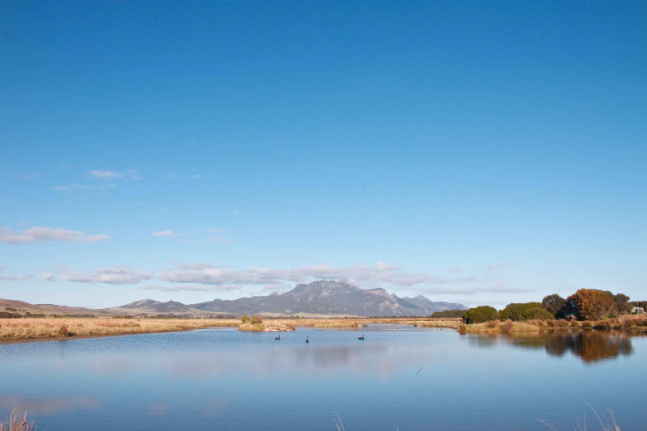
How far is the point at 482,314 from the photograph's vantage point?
8562 cm

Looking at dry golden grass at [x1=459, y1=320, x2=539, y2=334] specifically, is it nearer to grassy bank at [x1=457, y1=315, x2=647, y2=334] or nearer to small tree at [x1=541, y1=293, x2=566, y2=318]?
grassy bank at [x1=457, y1=315, x2=647, y2=334]

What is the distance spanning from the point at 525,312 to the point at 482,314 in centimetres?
734

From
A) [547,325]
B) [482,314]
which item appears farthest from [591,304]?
[482,314]

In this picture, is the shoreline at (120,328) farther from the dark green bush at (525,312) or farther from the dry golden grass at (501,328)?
the dark green bush at (525,312)

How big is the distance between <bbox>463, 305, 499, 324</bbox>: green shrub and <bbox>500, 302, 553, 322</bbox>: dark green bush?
2.12 metres

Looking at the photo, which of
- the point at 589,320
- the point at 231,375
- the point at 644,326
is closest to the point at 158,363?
the point at 231,375

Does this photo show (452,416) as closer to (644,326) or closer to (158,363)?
(158,363)

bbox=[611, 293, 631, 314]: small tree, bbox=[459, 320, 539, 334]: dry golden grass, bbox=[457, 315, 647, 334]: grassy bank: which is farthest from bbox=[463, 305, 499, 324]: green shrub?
bbox=[611, 293, 631, 314]: small tree

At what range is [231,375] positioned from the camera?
24234mm

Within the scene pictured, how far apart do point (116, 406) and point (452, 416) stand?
1179 cm

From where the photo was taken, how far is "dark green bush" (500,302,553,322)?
8044cm

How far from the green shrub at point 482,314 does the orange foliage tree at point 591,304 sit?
46.6ft

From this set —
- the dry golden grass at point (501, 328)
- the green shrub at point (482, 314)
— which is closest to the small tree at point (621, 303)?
the green shrub at point (482, 314)

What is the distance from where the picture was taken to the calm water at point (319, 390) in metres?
15.0
